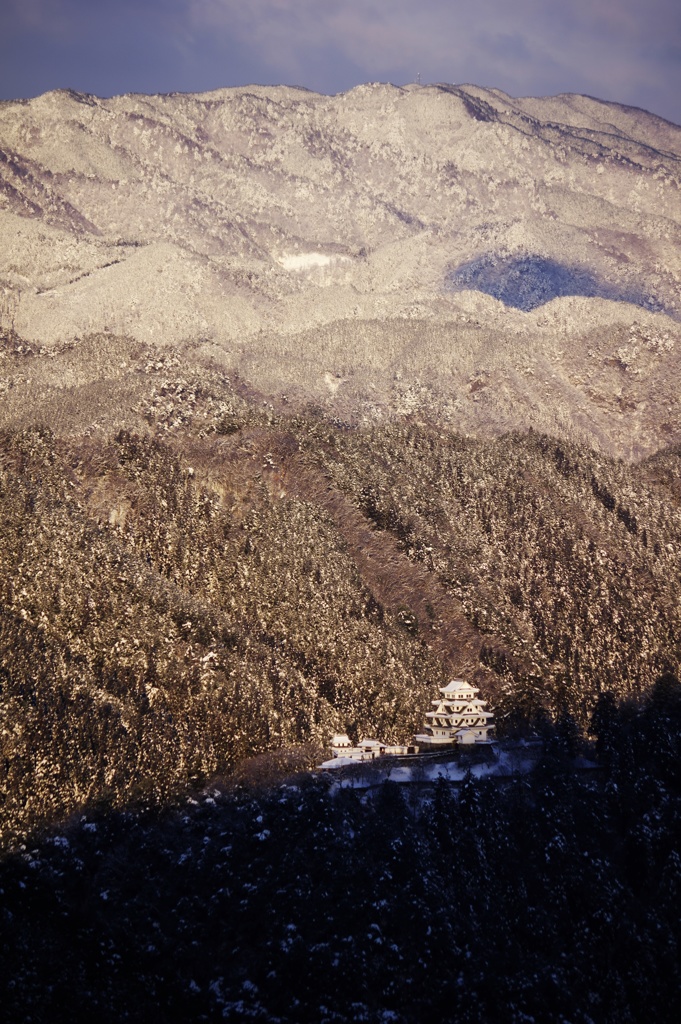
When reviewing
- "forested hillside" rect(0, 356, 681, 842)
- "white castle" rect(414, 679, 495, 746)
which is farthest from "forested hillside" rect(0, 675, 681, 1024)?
"white castle" rect(414, 679, 495, 746)

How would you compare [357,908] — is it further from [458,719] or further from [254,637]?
[254,637]

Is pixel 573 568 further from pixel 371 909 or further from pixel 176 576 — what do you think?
pixel 371 909

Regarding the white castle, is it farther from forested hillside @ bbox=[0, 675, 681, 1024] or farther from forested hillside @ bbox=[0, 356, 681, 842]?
forested hillside @ bbox=[0, 675, 681, 1024]

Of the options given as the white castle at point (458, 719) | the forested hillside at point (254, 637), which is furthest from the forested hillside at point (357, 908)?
the white castle at point (458, 719)

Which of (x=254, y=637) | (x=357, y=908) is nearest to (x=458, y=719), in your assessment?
(x=254, y=637)

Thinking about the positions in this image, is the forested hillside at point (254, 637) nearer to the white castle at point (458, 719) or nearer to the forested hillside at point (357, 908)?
the white castle at point (458, 719)

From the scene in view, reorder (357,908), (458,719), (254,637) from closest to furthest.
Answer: (357,908)
(458,719)
(254,637)

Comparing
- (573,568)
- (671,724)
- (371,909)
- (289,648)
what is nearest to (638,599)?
(573,568)

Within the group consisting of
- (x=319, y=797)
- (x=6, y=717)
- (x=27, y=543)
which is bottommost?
(x=319, y=797)
